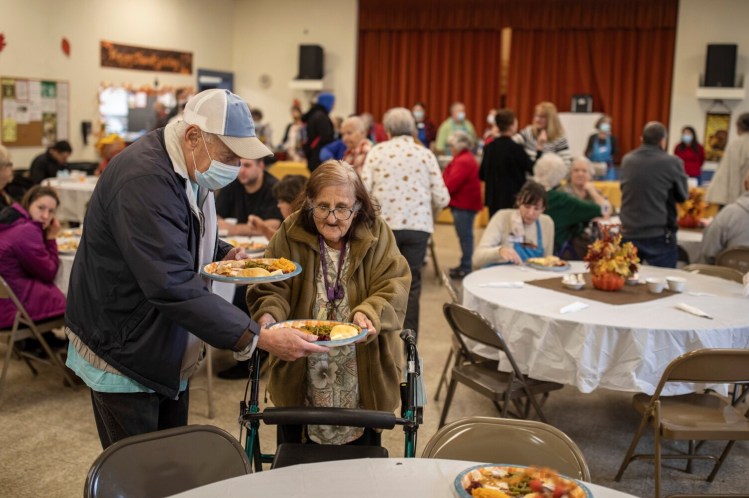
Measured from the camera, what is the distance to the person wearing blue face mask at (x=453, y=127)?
12477 mm

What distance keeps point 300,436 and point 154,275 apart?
3.10 feet

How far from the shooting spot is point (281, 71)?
14.4 metres

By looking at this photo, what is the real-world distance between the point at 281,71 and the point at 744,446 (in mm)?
11709

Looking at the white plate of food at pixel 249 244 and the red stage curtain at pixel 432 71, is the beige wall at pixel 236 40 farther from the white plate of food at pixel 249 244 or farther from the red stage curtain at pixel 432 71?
the white plate of food at pixel 249 244

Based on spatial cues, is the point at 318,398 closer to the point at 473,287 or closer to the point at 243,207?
the point at 473,287

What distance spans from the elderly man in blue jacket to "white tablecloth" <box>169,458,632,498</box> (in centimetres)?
37

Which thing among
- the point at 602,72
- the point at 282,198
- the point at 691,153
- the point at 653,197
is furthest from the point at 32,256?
the point at 602,72

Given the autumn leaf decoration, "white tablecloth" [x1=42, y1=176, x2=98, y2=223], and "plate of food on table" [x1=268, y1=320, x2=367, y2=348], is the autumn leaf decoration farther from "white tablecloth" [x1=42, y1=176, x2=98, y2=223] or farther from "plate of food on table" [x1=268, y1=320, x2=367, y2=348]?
"white tablecloth" [x1=42, y1=176, x2=98, y2=223]

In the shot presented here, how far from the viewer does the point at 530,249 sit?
476cm

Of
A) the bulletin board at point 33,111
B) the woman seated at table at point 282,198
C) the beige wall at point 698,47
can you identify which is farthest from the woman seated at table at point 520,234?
the beige wall at point 698,47

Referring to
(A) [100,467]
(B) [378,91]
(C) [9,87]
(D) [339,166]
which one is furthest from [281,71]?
(A) [100,467]

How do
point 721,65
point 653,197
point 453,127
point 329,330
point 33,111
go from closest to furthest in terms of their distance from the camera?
point 329,330
point 653,197
point 33,111
point 721,65
point 453,127

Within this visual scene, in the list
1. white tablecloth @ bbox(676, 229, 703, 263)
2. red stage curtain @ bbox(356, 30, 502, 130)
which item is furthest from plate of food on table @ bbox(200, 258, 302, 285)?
red stage curtain @ bbox(356, 30, 502, 130)

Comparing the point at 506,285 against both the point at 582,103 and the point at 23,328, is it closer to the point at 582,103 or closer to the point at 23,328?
the point at 23,328
